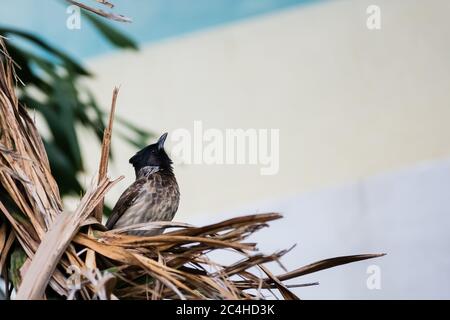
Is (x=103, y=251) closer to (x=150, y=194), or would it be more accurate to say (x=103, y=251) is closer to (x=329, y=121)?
(x=150, y=194)

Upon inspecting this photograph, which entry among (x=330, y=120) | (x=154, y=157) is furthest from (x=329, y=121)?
(x=154, y=157)

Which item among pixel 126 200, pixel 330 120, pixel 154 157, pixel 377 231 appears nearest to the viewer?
pixel 126 200

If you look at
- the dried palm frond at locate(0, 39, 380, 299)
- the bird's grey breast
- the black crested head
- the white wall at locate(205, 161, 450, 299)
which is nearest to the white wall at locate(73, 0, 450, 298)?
the white wall at locate(205, 161, 450, 299)

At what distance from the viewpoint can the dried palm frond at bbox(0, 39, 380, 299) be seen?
127 cm

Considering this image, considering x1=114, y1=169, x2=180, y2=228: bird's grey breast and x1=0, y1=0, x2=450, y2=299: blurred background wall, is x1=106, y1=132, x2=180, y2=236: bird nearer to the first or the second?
x1=114, y1=169, x2=180, y2=228: bird's grey breast

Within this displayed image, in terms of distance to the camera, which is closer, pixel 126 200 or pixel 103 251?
pixel 103 251

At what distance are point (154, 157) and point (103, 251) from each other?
1055mm

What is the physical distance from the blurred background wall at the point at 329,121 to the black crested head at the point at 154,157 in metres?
3.04

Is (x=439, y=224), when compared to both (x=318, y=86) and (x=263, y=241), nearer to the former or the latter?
(x=263, y=241)

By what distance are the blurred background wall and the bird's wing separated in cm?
314

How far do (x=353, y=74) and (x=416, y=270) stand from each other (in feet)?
5.09

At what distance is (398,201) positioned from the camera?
5949 mm

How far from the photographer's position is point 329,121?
6.55 meters
